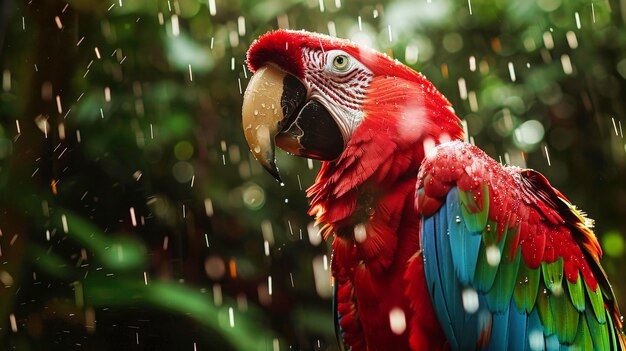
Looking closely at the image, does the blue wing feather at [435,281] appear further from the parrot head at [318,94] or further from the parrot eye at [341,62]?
the parrot eye at [341,62]

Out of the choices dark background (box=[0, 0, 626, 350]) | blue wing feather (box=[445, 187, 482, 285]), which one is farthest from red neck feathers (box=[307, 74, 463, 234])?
dark background (box=[0, 0, 626, 350])

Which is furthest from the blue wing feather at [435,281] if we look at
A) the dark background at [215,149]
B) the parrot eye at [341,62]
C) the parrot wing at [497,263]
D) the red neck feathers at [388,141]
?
the dark background at [215,149]

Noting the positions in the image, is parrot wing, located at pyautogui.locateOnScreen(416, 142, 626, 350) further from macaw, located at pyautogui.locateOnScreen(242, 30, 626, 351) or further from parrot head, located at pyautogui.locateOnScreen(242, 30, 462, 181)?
parrot head, located at pyautogui.locateOnScreen(242, 30, 462, 181)

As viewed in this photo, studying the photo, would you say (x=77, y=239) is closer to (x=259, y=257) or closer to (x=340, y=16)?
(x=259, y=257)

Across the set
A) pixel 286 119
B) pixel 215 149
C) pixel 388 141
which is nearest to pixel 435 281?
pixel 388 141

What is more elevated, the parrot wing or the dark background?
the dark background

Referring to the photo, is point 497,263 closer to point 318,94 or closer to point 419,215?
point 419,215

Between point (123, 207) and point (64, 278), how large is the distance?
13.6 inches

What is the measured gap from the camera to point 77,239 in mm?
2174

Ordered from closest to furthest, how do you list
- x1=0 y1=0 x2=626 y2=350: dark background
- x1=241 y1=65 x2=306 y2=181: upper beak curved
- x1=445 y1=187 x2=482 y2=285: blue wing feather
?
x1=445 y1=187 x2=482 y2=285: blue wing feather < x1=241 y1=65 x2=306 y2=181: upper beak curved < x1=0 y1=0 x2=626 y2=350: dark background

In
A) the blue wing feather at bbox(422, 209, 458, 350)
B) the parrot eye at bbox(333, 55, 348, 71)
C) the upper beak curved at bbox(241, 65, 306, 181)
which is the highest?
the parrot eye at bbox(333, 55, 348, 71)

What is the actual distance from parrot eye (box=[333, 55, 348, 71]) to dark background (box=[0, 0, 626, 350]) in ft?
3.22

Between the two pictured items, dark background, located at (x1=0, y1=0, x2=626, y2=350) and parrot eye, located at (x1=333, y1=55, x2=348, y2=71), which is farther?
dark background, located at (x1=0, y1=0, x2=626, y2=350)

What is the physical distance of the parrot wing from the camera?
3.82ft
